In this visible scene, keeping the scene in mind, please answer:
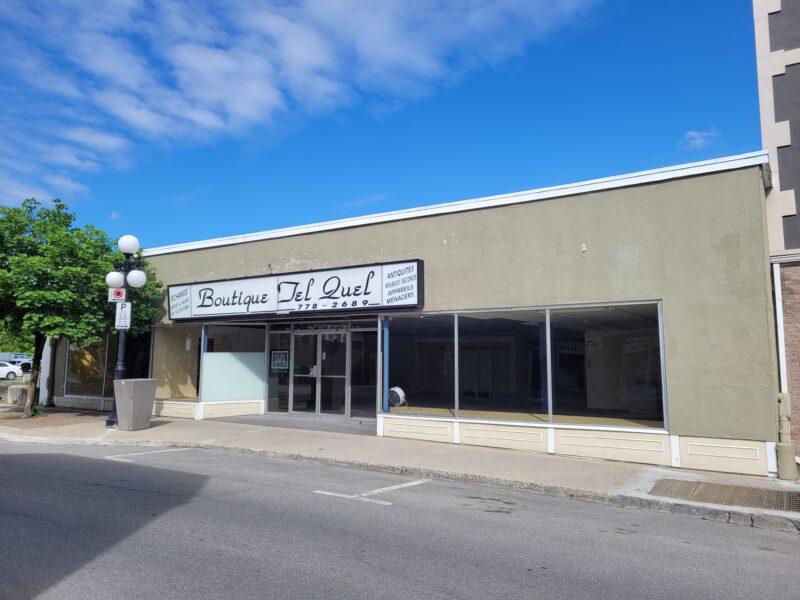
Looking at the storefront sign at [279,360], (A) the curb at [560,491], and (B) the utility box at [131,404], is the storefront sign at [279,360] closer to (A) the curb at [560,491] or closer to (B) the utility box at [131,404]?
(B) the utility box at [131,404]

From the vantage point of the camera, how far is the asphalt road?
4559mm

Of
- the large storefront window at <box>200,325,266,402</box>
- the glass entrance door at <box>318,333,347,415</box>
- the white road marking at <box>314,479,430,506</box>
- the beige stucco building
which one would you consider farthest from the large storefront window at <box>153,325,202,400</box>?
the white road marking at <box>314,479,430,506</box>

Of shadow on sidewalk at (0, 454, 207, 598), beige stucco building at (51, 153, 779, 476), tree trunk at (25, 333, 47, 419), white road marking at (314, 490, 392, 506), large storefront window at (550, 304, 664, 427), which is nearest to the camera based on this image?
shadow on sidewalk at (0, 454, 207, 598)

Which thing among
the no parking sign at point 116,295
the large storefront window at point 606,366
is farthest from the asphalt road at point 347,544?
the no parking sign at point 116,295

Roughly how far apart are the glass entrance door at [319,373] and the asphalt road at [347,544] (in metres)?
6.82

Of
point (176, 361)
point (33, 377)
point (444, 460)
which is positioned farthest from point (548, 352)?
point (33, 377)

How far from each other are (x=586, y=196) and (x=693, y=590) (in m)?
7.68

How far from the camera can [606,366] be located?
39.6 ft

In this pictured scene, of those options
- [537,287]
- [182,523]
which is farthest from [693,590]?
[537,287]

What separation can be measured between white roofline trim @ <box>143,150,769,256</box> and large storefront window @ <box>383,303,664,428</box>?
7.24 ft

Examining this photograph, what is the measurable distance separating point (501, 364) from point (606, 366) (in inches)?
84.5

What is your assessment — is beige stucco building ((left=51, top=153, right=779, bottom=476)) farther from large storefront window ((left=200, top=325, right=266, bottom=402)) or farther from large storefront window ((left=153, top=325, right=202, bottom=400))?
large storefront window ((left=153, top=325, right=202, bottom=400))

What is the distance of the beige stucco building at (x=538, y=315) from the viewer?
9.58 m

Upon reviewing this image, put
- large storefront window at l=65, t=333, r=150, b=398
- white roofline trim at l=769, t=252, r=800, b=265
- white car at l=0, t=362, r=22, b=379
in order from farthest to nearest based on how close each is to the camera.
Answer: white car at l=0, t=362, r=22, b=379 → large storefront window at l=65, t=333, r=150, b=398 → white roofline trim at l=769, t=252, r=800, b=265
